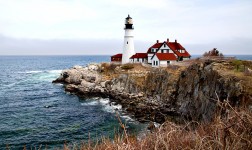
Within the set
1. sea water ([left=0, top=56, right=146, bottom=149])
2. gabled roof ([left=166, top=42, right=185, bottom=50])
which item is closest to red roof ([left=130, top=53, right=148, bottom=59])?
gabled roof ([left=166, top=42, right=185, bottom=50])

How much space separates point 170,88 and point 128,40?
2475 centimetres

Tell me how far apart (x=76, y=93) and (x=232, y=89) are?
33975 millimetres

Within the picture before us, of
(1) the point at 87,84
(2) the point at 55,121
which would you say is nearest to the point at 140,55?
(1) the point at 87,84

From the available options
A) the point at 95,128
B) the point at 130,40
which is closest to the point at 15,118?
the point at 95,128

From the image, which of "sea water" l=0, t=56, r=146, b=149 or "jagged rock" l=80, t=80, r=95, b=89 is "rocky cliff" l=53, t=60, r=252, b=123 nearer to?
"jagged rock" l=80, t=80, r=95, b=89

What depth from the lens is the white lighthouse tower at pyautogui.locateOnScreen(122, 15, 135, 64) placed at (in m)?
59.7

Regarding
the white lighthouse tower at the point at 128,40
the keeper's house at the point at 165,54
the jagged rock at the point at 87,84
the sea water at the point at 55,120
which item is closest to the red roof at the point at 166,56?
the keeper's house at the point at 165,54

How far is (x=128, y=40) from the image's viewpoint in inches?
2349

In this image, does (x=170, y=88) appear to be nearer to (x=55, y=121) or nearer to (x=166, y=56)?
(x=166, y=56)

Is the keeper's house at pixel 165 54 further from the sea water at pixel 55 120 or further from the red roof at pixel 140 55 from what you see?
the sea water at pixel 55 120

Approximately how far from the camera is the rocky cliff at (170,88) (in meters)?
23.4

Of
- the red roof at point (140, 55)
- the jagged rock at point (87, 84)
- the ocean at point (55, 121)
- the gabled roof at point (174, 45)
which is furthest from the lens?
the red roof at point (140, 55)

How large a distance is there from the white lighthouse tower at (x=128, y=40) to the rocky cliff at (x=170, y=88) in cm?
497

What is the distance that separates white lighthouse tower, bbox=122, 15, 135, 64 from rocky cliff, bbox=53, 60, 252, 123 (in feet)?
16.3
